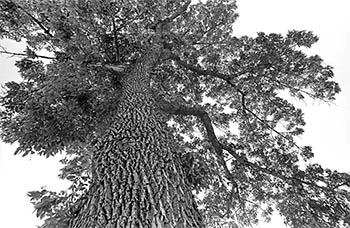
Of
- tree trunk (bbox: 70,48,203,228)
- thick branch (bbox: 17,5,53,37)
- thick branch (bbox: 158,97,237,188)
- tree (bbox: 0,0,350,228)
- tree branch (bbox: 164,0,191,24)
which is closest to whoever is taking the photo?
tree trunk (bbox: 70,48,203,228)

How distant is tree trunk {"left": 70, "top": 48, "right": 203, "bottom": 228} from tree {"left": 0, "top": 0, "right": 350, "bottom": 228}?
2 centimetres

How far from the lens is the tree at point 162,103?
3563 mm

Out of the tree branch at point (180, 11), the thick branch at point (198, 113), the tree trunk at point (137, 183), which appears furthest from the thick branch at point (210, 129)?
the tree branch at point (180, 11)

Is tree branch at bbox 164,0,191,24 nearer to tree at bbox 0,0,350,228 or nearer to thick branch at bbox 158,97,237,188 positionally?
tree at bbox 0,0,350,228

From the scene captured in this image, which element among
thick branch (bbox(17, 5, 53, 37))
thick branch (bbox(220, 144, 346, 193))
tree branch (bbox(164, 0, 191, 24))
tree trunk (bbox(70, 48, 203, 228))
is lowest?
tree trunk (bbox(70, 48, 203, 228))

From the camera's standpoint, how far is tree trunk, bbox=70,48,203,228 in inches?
67.7

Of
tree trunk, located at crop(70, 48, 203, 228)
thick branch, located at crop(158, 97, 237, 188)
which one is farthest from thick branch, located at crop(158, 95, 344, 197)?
tree trunk, located at crop(70, 48, 203, 228)

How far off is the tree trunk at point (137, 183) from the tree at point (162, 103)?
0.07ft

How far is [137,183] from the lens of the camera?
→ 208 cm

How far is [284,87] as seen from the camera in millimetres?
6703

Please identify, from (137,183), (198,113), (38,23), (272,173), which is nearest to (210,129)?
(198,113)

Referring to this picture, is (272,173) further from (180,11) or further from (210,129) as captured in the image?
(180,11)

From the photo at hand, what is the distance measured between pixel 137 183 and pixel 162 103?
10.2 ft

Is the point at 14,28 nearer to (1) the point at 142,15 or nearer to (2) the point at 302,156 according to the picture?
(1) the point at 142,15
